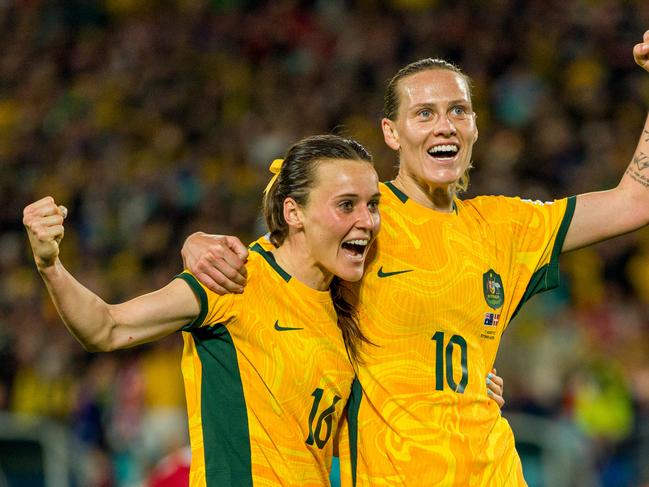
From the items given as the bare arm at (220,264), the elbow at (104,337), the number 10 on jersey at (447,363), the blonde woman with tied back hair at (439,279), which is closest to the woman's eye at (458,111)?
the blonde woman with tied back hair at (439,279)

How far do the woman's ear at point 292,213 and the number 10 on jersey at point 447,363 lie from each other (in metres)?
0.55

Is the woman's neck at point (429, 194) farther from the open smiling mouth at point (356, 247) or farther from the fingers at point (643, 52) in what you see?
the fingers at point (643, 52)

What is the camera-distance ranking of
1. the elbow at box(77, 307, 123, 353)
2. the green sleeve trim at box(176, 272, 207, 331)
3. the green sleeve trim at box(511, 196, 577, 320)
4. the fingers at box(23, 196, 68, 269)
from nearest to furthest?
the fingers at box(23, 196, 68, 269) → the elbow at box(77, 307, 123, 353) → the green sleeve trim at box(176, 272, 207, 331) → the green sleeve trim at box(511, 196, 577, 320)

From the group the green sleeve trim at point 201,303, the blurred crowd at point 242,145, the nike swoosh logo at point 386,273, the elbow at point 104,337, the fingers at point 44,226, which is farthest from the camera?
the blurred crowd at point 242,145

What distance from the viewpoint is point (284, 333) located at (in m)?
3.72

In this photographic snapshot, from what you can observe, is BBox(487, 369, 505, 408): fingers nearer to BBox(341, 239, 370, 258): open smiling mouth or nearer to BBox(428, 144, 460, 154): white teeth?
BBox(341, 239, 370, 258): open smiling mouth

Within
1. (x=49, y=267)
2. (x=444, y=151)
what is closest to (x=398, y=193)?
(x=444, y=151)

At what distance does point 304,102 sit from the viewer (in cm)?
1123

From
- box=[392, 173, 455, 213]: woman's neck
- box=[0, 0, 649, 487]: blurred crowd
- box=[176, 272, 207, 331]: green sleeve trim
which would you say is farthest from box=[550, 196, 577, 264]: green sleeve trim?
box=[0, 0, 649, 487]: blurred crowd

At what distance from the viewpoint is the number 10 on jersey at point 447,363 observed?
378 cm

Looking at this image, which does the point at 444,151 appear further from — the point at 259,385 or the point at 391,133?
the point at 259,385

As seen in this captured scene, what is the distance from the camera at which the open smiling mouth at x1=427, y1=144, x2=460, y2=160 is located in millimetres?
3984

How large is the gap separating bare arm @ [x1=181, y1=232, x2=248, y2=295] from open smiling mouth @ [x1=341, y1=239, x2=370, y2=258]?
1.02 ft

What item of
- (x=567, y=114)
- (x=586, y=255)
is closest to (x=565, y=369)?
(x=586, y=255)
